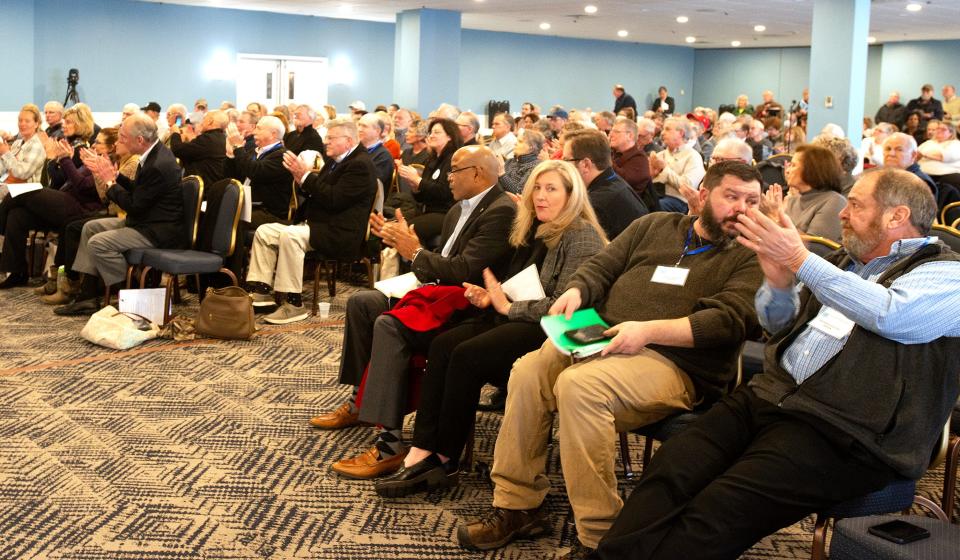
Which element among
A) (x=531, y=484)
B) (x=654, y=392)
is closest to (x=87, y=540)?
(x=531, y=484)


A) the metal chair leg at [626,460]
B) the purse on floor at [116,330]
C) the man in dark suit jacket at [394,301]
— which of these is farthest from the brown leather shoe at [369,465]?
the purse on floor at [116,330]

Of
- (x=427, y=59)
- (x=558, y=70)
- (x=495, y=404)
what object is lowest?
(x=495, y=404)

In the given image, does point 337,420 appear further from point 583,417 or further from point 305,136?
point 305,136

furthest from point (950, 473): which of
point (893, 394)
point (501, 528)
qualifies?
point (501, 528)

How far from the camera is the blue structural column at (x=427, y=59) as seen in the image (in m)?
18.1

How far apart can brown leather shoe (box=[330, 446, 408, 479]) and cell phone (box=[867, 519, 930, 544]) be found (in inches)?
72.4

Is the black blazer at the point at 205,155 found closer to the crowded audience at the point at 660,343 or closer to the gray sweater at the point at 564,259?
the crowded audience at the point at 660,343

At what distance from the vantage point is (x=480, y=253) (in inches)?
149

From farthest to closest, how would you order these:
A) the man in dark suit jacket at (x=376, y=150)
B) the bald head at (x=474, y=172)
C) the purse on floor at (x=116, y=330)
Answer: the man in dark suit jacket at (x=376, y=150) → the purse on floor at (x=116, y=330) → the bald head at (x=474, y=172)

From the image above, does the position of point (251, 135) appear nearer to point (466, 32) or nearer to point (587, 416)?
point (587, 416)

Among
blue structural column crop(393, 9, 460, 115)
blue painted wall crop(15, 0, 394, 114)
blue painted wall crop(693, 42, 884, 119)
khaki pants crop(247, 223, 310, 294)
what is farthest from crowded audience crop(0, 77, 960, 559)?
blue painted wall crop(693, 42, 884, 119)

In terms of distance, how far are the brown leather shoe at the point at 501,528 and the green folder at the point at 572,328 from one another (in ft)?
1.75

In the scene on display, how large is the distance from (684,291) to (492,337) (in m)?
0.69

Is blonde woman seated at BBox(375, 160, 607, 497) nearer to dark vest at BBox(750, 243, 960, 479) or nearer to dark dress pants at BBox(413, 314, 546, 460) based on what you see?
dark dress pants at BBox(413, 314, 546, 460)
